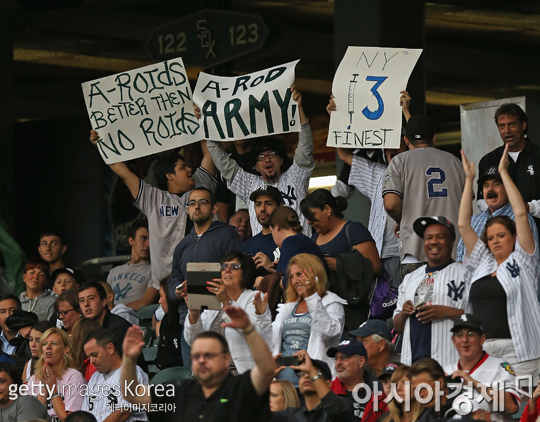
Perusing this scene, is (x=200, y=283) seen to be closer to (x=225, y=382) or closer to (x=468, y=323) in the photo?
(x=468, y=323)

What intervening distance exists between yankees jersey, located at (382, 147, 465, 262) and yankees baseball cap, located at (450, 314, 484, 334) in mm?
1658

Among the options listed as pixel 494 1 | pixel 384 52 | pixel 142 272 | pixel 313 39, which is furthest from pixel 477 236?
pixel 313 39

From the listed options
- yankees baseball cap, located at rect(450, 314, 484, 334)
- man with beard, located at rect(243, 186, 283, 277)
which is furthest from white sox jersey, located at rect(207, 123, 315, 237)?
yankees baseball cap, located at rect(450, 314, 484, 334)

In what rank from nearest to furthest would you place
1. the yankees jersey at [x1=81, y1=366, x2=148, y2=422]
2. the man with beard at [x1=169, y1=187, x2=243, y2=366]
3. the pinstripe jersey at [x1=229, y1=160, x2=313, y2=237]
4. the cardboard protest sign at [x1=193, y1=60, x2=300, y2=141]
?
the yankees jersey at [x1=81, y1=366, x2=148, y2=422], the man with beard at [x1=169, y1=187, x2=243, y2=366], the pinstripe jersey at [x1=229, y1=160, x2=313, y2=237], the cardboard protest sign at [x1=193, y1=60, x2=300, y2=141]

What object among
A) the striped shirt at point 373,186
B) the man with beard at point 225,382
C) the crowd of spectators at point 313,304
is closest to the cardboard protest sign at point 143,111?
the crowd of spectators at point 313,304

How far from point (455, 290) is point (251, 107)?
10.8ft

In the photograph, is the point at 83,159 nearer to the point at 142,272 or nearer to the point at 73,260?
the point at 73,260

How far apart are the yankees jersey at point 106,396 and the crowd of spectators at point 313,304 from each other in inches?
0.7

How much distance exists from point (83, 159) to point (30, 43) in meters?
1.78

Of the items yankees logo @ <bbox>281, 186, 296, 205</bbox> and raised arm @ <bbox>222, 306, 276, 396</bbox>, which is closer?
raised arm @ <bbox>222, 306, 276, 396</bbox>

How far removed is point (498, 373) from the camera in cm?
693

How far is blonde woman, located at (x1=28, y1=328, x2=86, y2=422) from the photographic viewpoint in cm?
862

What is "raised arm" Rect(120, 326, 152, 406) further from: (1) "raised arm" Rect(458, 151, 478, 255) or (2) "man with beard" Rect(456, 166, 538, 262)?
(2) "man with beard" Rect(456, 166, 538, 262)

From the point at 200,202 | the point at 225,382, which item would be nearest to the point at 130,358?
the point at 225,382
